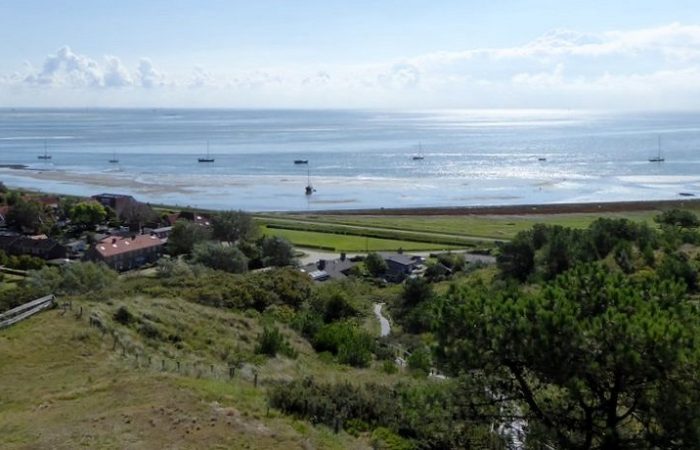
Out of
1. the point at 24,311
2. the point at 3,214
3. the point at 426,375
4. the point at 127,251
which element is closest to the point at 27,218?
the point at 3,214

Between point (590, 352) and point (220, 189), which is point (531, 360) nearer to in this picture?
point (590, 352)

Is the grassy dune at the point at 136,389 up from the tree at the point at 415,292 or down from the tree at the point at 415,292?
up

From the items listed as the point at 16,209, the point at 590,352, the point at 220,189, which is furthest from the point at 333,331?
the point at 220,189

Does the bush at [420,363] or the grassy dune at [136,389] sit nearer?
the grassy dune at [136,389]

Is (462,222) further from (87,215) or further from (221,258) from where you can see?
(87,215)

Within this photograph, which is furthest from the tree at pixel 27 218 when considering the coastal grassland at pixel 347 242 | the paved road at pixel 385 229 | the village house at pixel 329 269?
the village house at pixel 329 269

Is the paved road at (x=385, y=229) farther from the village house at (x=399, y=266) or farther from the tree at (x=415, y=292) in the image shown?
the tree at (x=415, y=292)
